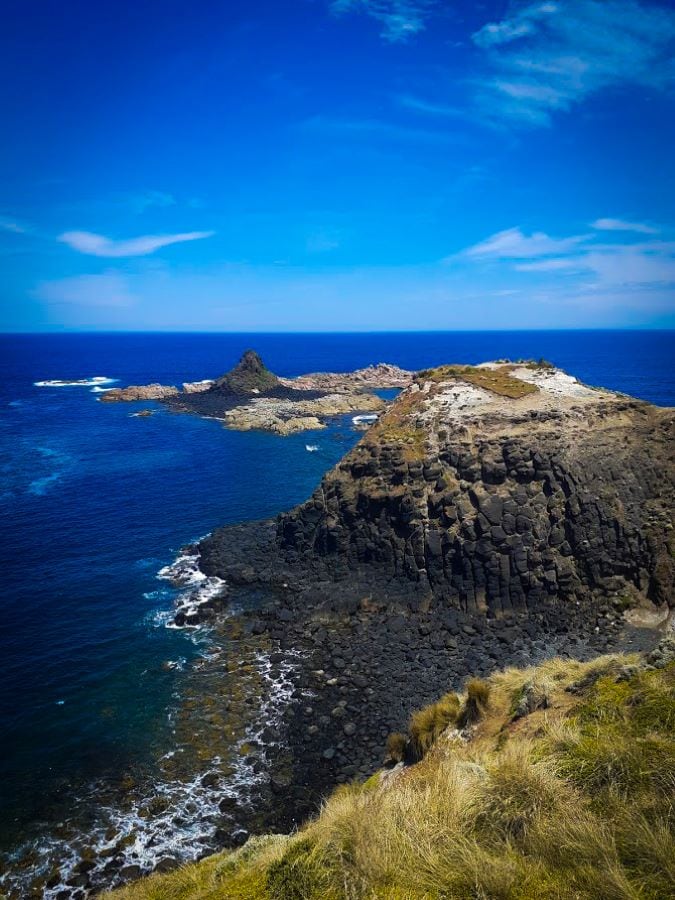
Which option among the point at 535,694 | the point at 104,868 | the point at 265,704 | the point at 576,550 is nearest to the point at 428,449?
the point at 576,550

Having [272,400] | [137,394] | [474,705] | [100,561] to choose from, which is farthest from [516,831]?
[137,394]

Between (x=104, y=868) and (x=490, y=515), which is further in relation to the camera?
(x=490, y=515)

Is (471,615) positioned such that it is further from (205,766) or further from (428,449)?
(205,766)

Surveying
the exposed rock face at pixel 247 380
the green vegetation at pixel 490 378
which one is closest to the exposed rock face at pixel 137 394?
the exposed rock face at pixel 247 380

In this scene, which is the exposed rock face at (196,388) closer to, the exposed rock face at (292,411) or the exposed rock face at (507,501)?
the exposed rock face at (292,411)

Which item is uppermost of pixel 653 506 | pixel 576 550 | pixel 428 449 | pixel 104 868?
pixel 428 449

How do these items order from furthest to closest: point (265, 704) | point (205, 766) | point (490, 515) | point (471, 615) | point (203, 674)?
point (490, 515) → point (471, 615) → point (203, 674) → point (265, 704) → point (205, 766)

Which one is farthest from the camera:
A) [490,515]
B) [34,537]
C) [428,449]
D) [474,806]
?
[34,537]

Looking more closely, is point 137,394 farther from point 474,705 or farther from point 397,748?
point 474,705
